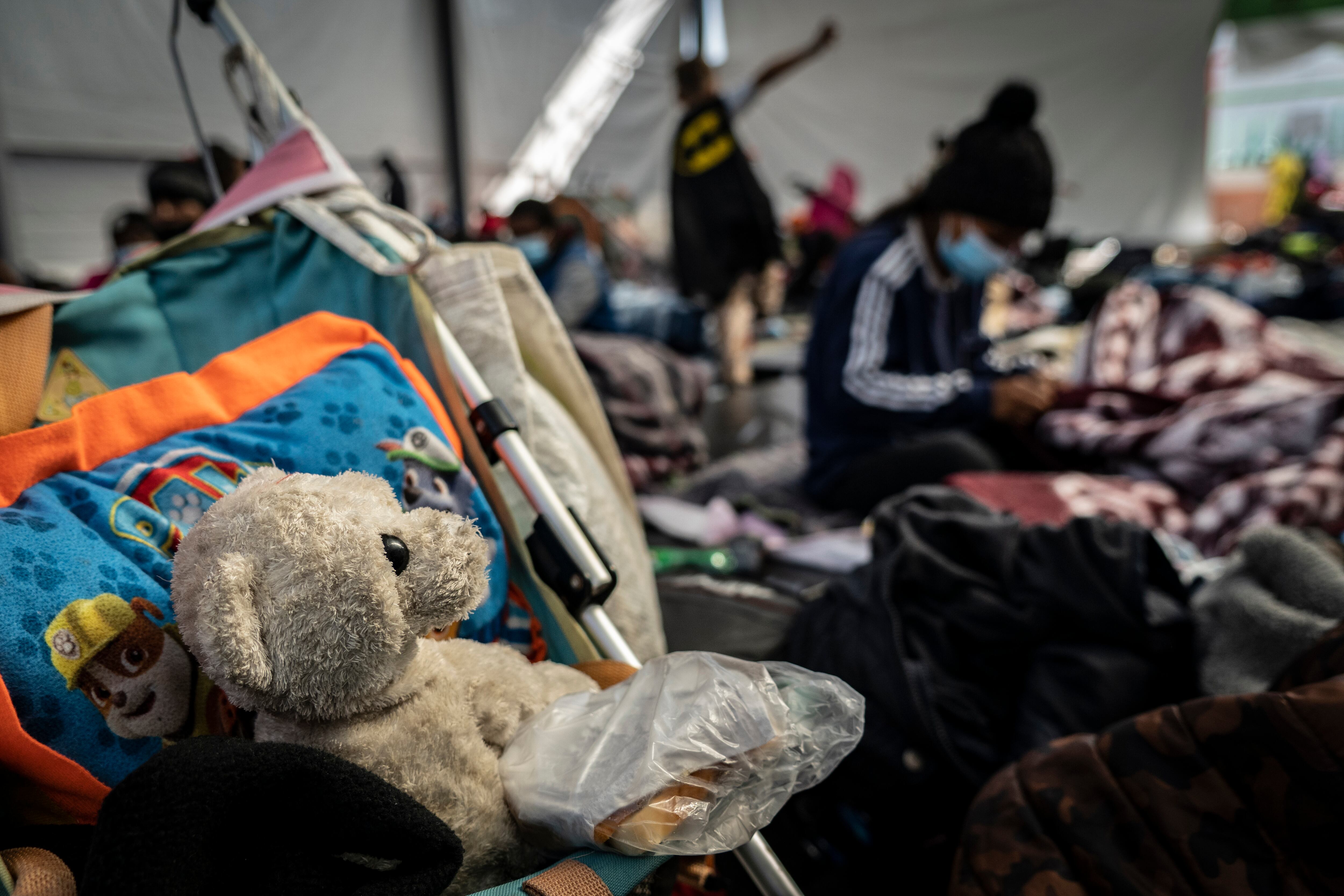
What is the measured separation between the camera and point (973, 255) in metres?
1.59

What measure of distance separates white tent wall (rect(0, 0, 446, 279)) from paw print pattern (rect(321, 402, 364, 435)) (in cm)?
69

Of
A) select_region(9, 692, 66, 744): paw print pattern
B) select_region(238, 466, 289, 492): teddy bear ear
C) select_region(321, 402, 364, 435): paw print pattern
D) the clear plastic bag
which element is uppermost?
select_region(238, 466, 289, 492): teddy bear ear

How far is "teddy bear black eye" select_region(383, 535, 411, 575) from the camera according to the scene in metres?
0.41

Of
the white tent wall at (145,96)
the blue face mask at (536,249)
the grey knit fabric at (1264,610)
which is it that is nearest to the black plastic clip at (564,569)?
the grey knit fabric at (1264,610)

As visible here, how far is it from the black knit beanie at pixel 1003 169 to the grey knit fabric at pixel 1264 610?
869mm

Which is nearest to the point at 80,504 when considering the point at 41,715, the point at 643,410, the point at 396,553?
the point at 41,715

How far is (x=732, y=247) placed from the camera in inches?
130

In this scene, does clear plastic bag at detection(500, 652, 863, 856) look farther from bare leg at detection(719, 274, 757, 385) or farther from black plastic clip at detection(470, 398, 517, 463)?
bare leg at detection(719, 274, 757, 385)

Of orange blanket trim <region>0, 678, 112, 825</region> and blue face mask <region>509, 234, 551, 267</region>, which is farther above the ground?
blue face mask <region>509, 234, 551, 267</region>

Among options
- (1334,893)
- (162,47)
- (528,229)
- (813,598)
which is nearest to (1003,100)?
(813,598)

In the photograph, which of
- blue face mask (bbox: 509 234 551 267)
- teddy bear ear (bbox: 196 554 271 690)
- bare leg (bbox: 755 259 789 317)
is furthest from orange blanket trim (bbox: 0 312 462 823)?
bare leg (bbox: 755 259 789 317)

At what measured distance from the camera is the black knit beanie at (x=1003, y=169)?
1.50 m

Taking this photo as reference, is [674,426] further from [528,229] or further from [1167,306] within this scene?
[1167,306]

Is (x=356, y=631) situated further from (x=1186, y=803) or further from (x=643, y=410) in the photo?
(x=643, y=410)
